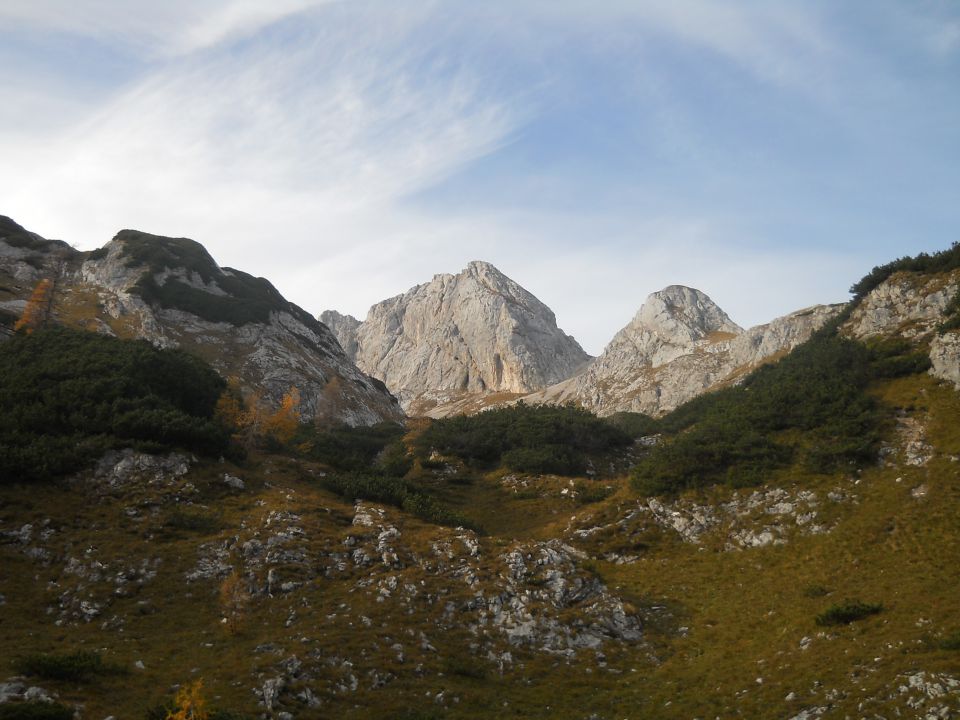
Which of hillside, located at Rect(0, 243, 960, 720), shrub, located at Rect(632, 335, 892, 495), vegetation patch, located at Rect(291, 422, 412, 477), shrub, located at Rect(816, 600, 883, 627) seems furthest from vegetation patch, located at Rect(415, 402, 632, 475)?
shrub, located at Rect(816, 600, 883, 627)

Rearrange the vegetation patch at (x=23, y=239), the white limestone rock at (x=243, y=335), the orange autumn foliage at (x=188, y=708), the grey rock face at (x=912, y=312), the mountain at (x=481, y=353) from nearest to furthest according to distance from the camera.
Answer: the orange autumn foliage at (x=188, y=708) → the grey rock face at (x=912, y=312) → the white limestone rock at (x=243, y=335) → the vegetation patch at (x=23, y=239) → the mountain at (x=481, y=353)

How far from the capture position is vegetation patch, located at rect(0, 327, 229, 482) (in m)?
30.8

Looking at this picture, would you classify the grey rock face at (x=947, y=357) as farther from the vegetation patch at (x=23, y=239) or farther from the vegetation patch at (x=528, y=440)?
the vegetation patch at (x=23, y=239)

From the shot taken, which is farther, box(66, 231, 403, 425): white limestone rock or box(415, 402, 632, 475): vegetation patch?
box(66, 231, 403, 425): white limestone rock

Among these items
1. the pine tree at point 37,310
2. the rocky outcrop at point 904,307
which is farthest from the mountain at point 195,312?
the rocky outcrop at point 904,307

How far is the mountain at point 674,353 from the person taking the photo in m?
111

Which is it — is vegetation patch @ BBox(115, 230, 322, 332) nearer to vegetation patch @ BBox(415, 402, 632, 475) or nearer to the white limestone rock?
the white limestone rock

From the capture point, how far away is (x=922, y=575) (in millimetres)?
24219

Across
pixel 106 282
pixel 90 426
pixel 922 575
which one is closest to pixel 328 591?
pixel 90 426

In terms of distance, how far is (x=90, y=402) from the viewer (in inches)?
1409

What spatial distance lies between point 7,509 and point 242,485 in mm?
10514

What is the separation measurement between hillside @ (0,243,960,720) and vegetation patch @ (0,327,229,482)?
1.16 metres

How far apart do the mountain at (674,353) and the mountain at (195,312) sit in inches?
2109

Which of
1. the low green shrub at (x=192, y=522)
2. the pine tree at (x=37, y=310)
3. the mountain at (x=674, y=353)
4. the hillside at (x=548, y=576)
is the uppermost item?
the pine tree at (x=37, y=310)
